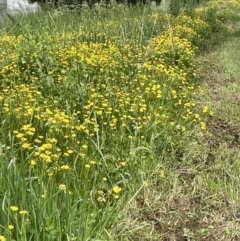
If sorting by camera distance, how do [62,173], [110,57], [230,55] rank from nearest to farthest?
1. [62,173]
2. [110,57]
3. [230,55]

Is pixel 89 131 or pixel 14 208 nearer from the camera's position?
pixel 14 208

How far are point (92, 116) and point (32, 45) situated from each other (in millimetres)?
2325

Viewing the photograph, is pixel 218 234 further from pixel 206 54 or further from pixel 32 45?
pixel 206 54

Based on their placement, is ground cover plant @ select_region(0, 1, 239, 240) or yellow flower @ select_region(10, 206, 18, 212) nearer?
yellow flower @ select_region(10, 206, 18, 212)

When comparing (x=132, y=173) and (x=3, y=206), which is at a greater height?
(x=3, y=206)

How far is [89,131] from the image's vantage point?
3264 mm

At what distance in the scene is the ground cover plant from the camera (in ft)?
7.38

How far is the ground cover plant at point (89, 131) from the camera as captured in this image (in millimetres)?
2248

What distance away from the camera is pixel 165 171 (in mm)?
3232

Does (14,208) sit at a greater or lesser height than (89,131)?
greater

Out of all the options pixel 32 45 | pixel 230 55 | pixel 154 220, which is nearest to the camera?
pixel 154 220

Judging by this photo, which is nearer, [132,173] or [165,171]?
[132,173]

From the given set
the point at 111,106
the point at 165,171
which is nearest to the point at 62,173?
the point at 165,171

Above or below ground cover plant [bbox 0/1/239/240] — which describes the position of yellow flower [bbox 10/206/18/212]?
above
